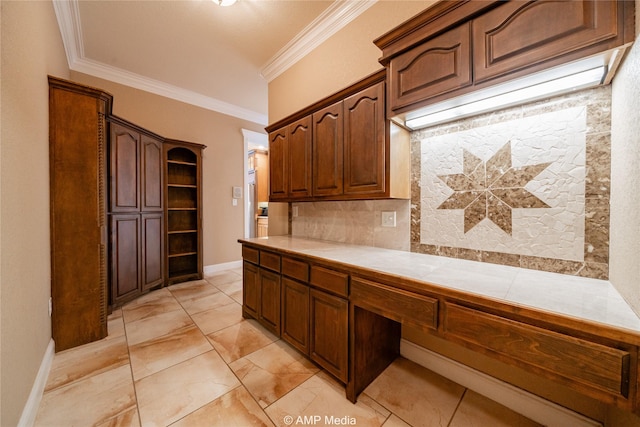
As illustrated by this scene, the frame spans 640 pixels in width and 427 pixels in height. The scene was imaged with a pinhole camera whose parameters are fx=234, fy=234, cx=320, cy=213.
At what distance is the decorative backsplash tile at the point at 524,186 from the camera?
1155 mm

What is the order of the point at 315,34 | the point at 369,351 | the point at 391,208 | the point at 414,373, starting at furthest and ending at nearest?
the point at 315,34 → the point at 391,208 → the point at 414,373 → the point at 369,351

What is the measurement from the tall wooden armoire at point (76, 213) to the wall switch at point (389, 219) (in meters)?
2.46

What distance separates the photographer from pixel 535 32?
101 centimetres

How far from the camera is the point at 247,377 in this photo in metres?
1.64

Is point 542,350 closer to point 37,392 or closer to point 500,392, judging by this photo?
point 500,392

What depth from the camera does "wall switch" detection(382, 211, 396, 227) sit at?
1903 mm

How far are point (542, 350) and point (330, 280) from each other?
100 centimetres

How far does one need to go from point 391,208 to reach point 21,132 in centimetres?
237

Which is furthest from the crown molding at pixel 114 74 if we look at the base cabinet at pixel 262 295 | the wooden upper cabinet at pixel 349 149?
the base cabinet at pixel 262 295

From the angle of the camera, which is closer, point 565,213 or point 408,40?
point 565,213

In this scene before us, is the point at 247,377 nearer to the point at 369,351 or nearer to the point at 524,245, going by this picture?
the point at 369,351

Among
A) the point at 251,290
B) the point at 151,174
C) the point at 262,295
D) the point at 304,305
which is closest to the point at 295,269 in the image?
the point at 304,305

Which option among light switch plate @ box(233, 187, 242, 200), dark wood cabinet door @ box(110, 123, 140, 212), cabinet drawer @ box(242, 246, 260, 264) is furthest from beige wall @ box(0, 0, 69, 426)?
light switch plate @ box(233, 187, 242, 200)

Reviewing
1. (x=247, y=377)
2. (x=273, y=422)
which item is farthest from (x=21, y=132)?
(x=273, y=422)
